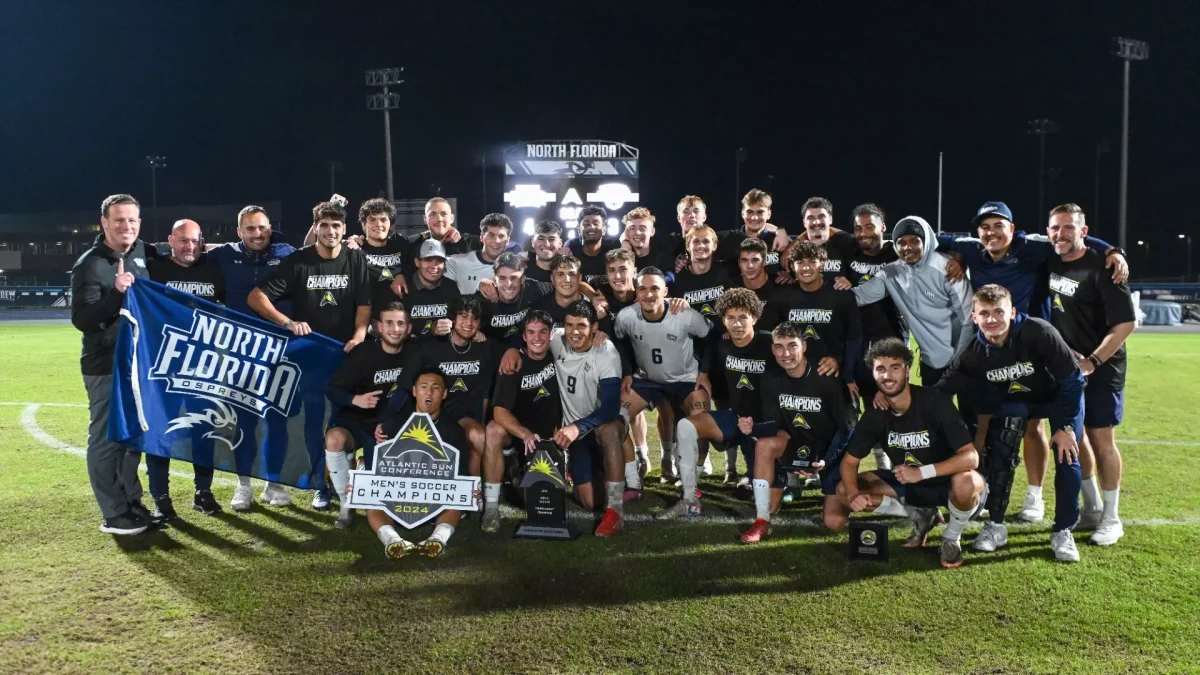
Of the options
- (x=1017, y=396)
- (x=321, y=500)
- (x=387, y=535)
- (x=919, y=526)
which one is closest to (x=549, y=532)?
(x=387, y=535)

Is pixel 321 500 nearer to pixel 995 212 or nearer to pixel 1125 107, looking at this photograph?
pixel 995 212

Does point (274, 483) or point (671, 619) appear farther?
point (274, 483)

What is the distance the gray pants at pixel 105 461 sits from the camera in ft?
17.9

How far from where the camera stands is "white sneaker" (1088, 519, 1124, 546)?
5070 millimetres

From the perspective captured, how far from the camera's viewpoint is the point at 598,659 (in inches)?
140

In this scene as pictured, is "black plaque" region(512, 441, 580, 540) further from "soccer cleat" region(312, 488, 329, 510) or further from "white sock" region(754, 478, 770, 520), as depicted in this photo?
"soccer cleat" region(312, 488, 329, 510)

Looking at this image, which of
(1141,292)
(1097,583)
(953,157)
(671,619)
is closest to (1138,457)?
(1097,583)

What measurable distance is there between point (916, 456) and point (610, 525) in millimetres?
2016

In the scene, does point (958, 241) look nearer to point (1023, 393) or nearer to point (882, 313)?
point (882, 313)

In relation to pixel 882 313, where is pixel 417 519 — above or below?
below

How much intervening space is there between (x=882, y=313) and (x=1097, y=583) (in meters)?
2.79

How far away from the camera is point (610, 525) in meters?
5.42

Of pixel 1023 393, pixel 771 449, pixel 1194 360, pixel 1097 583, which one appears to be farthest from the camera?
pixel 1194 360

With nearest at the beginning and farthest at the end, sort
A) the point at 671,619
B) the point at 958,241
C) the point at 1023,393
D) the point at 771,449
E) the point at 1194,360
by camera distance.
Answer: the point at 671,619
the point at 1023,393
the point at 771,449
the point at 958,241
the point at 1194,360
